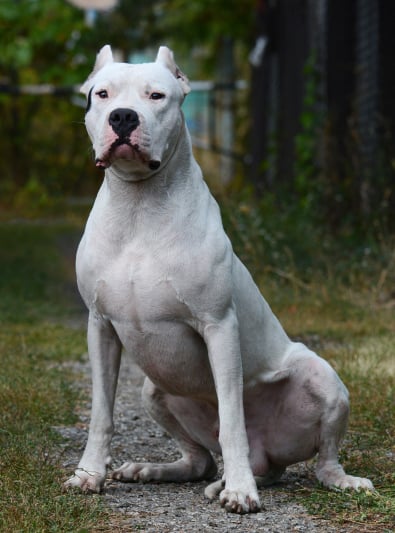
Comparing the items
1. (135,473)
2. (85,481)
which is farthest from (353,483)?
(85,481)

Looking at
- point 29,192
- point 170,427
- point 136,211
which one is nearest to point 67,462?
point 170,427

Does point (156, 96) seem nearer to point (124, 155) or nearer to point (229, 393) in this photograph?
point (124, 155)

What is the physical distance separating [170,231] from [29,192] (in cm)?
A: 1436

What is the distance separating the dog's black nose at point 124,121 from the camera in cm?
337

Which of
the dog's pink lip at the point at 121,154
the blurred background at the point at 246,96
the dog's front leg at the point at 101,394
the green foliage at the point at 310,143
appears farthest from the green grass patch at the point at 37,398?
the green foliage at the point at 310,143

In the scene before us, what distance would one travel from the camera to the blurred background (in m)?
9.05

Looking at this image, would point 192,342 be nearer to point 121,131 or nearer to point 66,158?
point 121,131

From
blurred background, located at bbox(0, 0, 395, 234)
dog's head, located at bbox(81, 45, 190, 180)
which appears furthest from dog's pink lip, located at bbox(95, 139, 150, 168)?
blurred background, located at bbox(0, 0, 395, 234)

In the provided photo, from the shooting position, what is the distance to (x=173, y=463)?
3.97 metres

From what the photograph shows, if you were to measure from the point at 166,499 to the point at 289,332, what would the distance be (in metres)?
3.07

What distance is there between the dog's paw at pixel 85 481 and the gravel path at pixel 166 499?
49mm

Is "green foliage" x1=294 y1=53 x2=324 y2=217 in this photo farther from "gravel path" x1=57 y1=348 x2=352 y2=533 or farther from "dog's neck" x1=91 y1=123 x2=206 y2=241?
"dog's neck" x1=91 y1=123 x2=206 y2=241

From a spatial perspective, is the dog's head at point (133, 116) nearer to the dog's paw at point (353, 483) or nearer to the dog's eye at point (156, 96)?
the dog's eye at point (156, 96)

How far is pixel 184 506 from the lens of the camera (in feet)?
11.6
